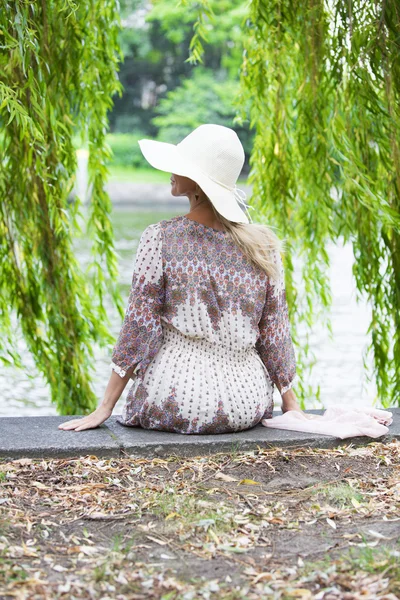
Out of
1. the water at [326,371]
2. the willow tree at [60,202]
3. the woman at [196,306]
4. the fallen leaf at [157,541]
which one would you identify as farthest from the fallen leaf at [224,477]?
the water at [326,371]

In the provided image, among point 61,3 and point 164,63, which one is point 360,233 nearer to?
point 61,3

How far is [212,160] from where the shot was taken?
3.12m

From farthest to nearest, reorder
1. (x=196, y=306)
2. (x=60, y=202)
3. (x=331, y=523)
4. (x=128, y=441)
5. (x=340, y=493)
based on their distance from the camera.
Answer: (x=60, y=202) < (x=196, y=306) < (x=128, y=441) < (x=340, y=493) < (x=331, y=523)

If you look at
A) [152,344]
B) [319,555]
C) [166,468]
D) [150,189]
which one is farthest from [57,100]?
[150,189]

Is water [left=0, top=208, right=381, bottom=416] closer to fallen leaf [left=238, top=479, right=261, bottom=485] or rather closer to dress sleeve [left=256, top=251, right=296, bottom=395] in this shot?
dress sleeve [left=256, top=251, right=296, bottom=395]

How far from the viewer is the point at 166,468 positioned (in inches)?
→ 112

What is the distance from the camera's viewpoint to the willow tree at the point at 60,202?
396 cm

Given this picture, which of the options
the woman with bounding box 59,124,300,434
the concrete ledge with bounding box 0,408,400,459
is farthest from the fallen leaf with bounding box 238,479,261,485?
the woman with bounding box 59,124,300,434

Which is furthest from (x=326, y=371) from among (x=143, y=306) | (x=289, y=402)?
(x=143, y=306)

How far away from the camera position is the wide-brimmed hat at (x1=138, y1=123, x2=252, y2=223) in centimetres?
307

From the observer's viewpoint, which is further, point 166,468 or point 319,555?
point 166,468

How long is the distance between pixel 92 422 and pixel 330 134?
165 centimetres

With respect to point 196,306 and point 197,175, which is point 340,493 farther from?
point 197,175

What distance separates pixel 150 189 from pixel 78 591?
83.6ft
